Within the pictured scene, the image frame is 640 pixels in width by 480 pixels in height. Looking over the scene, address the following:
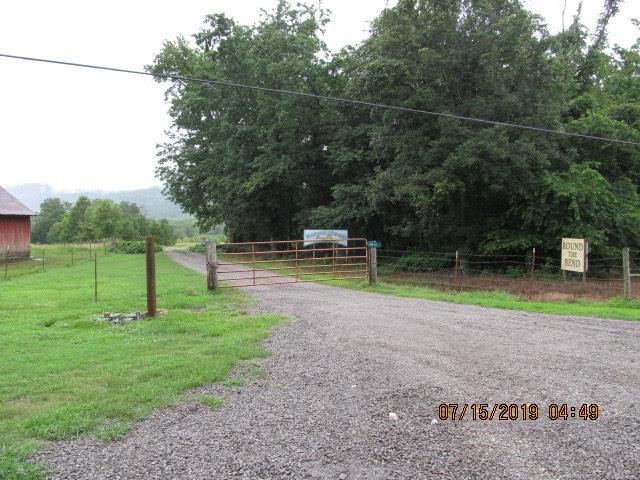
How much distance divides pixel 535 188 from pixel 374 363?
15.4m

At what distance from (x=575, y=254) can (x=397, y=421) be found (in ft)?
38.9

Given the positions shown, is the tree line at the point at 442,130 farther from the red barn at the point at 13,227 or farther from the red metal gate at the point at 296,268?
the red barn at the point at 13,227

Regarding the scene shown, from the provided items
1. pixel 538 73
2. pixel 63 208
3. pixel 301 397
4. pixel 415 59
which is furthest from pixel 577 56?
pixel 63 208

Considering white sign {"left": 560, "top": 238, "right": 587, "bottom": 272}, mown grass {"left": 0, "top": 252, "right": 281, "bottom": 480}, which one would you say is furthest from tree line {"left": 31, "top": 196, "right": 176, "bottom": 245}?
white sign {"left": 560, "top": 238, "right": 587, "bottom": 272}

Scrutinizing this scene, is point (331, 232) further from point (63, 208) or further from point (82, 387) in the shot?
point (63, 208)

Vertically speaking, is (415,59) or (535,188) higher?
(415,59)

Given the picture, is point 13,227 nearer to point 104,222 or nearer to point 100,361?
point 104,222

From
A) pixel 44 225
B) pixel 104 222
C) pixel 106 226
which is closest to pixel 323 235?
pixel 106 226

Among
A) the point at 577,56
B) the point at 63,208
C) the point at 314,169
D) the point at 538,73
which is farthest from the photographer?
the point at 63,208

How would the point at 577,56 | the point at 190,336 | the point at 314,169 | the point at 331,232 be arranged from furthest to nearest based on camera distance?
the point at 314,169
the point at 577,56
the point at 331,232
the point at 190,336

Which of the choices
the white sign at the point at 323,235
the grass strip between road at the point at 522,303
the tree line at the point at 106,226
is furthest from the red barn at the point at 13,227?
the grass strip between road at the point at 522,303

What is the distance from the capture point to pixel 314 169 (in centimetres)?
3092

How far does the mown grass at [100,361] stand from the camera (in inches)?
176

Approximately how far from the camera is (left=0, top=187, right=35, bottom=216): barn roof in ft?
118
